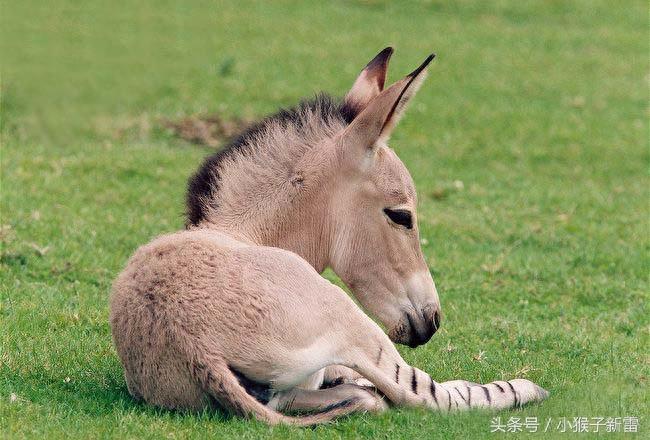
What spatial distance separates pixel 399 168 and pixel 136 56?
13484 mm

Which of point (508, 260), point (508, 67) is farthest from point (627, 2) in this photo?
point (508, 260)

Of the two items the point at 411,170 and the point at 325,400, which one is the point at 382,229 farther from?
the point at 411,170

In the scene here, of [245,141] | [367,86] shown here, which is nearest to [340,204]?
[245,141]

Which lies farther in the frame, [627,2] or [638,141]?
[627,2]

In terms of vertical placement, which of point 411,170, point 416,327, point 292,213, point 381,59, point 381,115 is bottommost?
point 411,170

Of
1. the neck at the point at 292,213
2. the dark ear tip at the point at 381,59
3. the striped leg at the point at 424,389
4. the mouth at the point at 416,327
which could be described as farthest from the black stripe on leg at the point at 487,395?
the dark ear tip at the point at 381,59

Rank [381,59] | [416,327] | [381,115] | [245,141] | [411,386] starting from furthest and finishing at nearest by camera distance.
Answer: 1. [381,59]
2. [245,141]
3. [416,327]
4. [381,115]
5. [411,386]

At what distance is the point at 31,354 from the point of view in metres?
7.60

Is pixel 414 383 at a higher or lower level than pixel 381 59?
lower

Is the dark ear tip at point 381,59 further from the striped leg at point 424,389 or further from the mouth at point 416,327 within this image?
the striped leg at point 424,389

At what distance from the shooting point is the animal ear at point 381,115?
22.4 feet

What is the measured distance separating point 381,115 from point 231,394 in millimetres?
2123

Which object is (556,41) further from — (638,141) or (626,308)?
(626,308)

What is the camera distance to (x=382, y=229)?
708 centimetres
